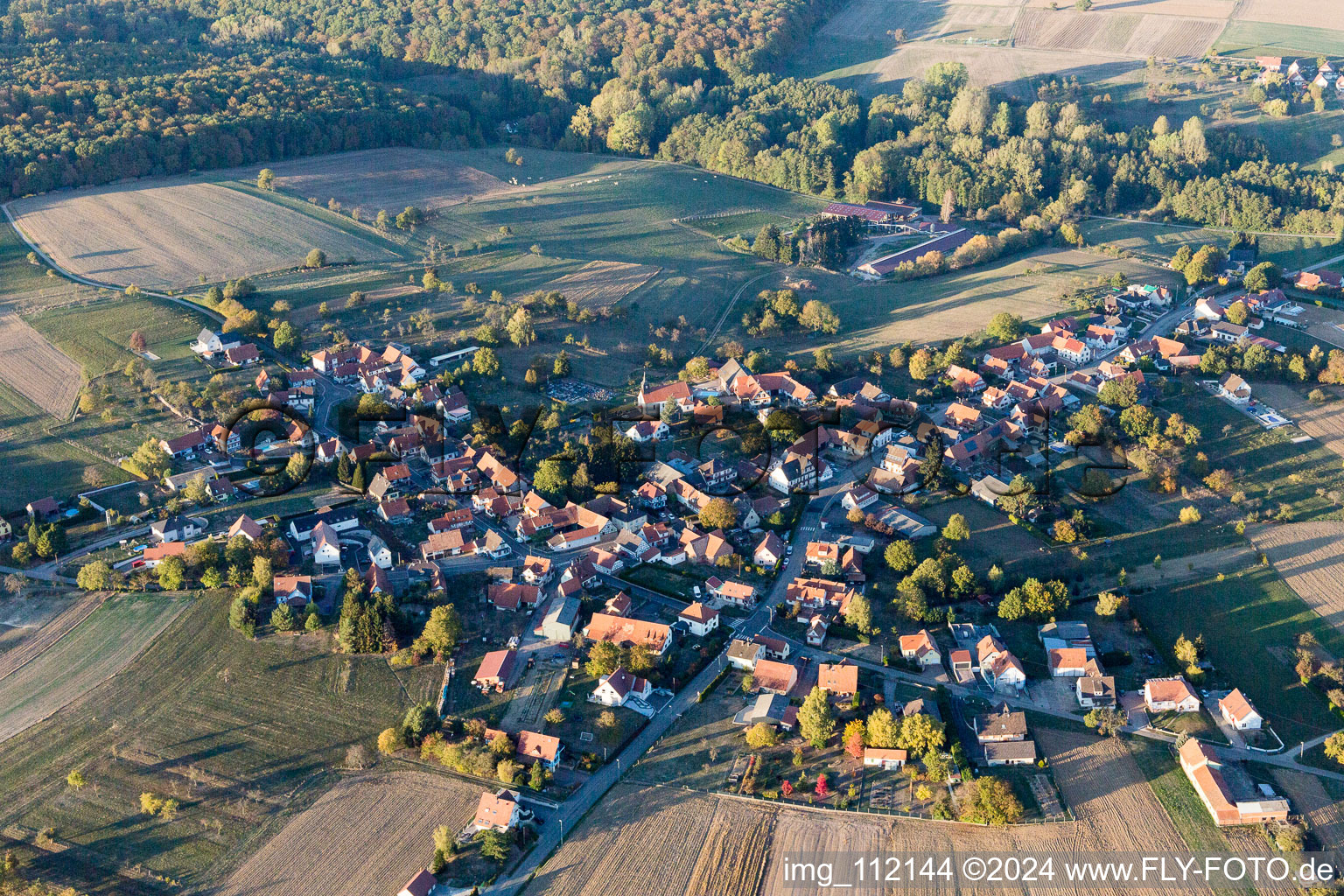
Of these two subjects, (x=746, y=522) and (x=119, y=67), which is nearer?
(x=746, y=522)

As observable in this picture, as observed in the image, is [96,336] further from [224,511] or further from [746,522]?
[746,522]

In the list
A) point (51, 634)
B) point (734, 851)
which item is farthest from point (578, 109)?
point (734, 851)

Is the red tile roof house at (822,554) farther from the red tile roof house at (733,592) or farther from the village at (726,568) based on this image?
the red tile roof house at (733,592)

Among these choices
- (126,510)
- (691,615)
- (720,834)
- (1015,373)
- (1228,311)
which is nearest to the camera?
(720,834)

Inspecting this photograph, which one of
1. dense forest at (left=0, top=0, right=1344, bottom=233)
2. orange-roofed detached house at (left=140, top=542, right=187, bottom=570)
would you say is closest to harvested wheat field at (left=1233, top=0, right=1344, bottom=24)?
dense forest at (left=0, top=0, right=1344, bottom=233)

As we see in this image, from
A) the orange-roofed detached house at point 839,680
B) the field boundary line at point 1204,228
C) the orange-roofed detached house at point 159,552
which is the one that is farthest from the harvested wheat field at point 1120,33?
the orange-roofed detached house at point 159,552

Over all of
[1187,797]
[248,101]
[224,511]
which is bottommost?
[1187,797]

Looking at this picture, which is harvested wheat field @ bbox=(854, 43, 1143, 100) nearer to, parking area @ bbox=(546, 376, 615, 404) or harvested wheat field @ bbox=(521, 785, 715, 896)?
parking area @ bbox=(546, 376, 615, 404)

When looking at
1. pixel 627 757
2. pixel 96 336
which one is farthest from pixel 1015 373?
pixel 96 336
